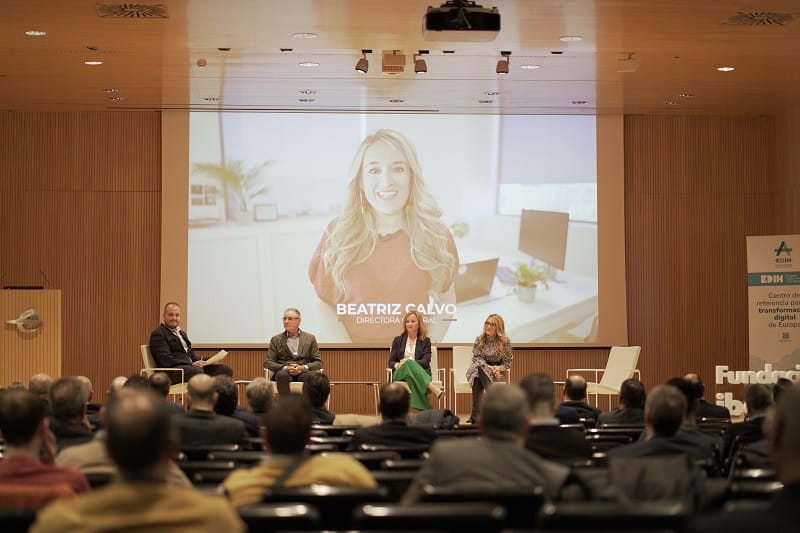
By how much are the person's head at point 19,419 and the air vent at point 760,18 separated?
727 cm

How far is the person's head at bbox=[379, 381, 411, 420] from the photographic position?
5.29m

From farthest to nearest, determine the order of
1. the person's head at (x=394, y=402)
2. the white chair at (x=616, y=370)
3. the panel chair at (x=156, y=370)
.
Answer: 1. the white chair at (x=616, y=370)
2. the panel chair at (x=156, y=370)
3. the person's head at (x=394, y=402)

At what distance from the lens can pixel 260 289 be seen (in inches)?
541

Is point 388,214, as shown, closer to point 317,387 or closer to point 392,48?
point 392,48

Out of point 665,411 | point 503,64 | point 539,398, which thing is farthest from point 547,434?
point 503,64

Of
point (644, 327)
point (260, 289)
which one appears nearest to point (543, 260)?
point (644, 327)

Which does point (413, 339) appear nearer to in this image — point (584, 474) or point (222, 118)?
point (222, 118)

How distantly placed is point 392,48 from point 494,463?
7.56 metres

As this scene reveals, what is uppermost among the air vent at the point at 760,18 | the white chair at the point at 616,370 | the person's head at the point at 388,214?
→ the air vent at the point at 760,18

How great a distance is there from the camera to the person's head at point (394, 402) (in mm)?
5289

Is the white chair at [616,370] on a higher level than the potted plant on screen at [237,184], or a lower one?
lower

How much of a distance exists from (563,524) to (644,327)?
11840mm

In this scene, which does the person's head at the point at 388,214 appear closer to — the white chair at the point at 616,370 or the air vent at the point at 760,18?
the white chair at the point at 616,370

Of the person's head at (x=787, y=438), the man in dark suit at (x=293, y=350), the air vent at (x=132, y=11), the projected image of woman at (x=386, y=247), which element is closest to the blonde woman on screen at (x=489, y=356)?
the man in dark suit at (x=293, y=350)
